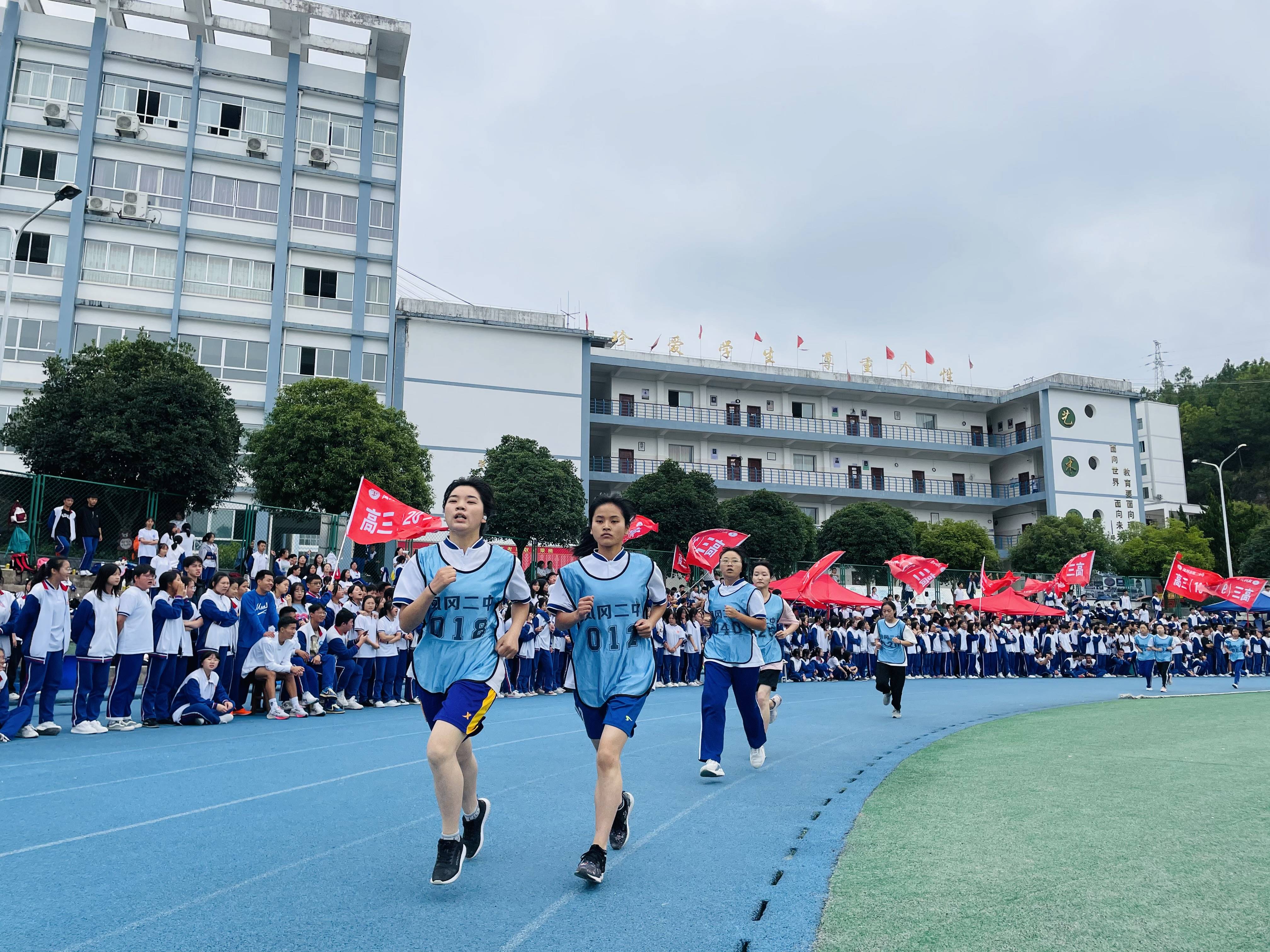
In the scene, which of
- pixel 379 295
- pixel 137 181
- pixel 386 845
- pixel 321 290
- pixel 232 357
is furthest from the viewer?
pixel 379 295

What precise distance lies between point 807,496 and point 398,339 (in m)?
24.6

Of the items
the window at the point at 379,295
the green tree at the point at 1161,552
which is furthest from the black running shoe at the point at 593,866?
the green tree at the point at 1161,552

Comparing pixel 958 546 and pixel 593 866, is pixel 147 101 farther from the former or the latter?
pixel 593 866

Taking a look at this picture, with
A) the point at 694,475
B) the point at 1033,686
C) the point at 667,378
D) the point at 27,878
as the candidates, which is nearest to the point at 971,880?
the point at 27,878

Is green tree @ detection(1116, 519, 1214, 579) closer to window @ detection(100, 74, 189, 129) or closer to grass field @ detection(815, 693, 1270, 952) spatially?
grass field @ detection(815, 693, 1270, 952)

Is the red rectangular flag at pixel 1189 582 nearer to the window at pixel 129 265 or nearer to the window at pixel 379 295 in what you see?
the window at pixel 379 295

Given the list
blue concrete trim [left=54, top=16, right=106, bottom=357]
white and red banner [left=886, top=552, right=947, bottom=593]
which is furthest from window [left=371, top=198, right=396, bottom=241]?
white and red banner [left=886, top=552, right=947, bottom=593]

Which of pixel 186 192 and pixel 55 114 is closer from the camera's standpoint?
pixel 55 114

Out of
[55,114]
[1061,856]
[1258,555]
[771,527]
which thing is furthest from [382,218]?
[1258,555]

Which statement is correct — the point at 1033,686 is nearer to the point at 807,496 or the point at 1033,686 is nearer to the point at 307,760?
the point at 307,760

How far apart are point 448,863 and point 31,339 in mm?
37417

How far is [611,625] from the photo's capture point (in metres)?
5.27

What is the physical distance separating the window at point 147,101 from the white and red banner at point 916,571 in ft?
106

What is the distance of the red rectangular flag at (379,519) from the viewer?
664 inches
